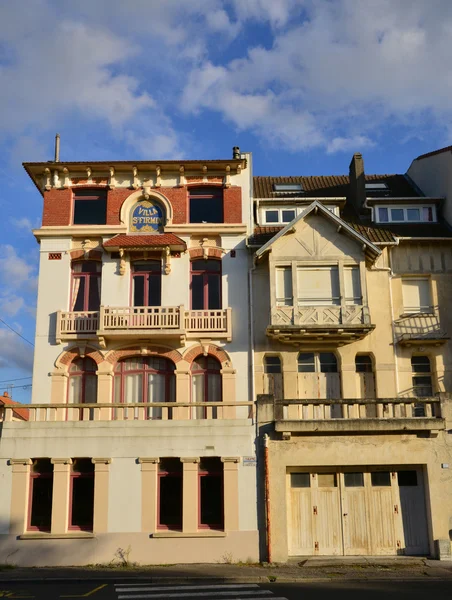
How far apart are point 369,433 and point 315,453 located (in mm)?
1880

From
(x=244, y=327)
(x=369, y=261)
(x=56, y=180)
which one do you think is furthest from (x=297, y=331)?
(x=56, y=180)

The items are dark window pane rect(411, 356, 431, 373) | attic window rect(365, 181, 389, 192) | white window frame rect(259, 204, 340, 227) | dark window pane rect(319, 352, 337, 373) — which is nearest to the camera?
dark window pane rect(319, 352, 337, 373)

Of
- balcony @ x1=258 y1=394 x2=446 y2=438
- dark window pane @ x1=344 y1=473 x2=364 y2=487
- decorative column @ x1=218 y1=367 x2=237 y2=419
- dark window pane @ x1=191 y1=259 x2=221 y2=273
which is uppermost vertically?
dark window pane @ x1=191 y1=259 x2=221 y2=273

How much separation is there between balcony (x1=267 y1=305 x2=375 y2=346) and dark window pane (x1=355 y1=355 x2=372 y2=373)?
1.12 meters

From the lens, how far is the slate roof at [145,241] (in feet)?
87.7

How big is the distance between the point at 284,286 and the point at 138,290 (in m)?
5.91

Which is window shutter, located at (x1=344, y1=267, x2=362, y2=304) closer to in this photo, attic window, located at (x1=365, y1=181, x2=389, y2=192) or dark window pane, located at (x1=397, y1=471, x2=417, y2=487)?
dark window pane, located at (x1=397, y1=471, x2=417, y2=487)

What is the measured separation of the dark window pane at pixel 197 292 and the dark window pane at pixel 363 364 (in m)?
6.57

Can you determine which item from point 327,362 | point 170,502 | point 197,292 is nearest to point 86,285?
point 197,292

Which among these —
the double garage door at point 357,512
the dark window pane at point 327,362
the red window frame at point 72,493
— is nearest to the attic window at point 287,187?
the dark window pane at point 327,362

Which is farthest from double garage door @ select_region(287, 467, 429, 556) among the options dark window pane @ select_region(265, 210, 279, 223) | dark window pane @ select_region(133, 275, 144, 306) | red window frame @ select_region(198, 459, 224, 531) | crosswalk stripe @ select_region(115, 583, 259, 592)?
dark window pane @ select_region(265, 210, 279, 223)

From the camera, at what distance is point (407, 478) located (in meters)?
22.1

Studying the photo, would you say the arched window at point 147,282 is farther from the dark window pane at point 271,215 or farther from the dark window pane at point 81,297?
the dark window pane at point 271,215

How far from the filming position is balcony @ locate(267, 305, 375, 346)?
25.3 metres
